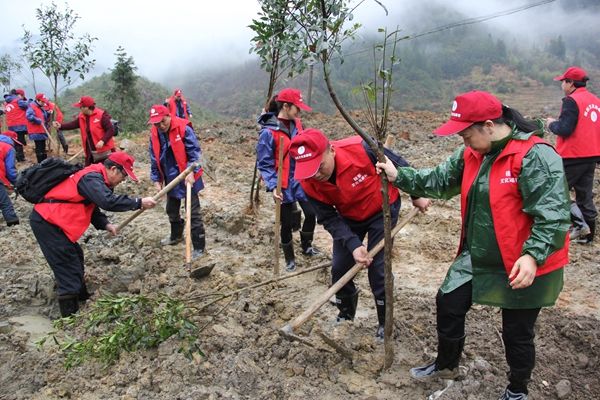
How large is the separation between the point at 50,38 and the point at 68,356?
9517 mm

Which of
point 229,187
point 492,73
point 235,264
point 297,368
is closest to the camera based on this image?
point 297,368

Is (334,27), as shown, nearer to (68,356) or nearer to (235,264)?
(68,356)

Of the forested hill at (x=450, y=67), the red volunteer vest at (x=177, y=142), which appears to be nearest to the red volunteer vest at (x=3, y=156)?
the red volunteer vest at (x=177, y=142)

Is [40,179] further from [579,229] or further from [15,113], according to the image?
[15,113]

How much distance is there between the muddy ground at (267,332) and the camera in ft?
10.1

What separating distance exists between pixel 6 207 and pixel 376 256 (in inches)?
232

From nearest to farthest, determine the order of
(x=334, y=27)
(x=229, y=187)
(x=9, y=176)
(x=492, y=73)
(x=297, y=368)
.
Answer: (x=334, y=27)
(x=297, y=368)
(x=9, y=176)
(x=229, y=187)
(x=492, y=73)

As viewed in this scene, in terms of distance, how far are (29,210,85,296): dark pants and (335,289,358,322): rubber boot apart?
A: 2.38m

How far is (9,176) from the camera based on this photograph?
686 centimetres

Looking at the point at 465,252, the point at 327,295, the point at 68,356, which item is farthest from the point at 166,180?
the point at 465,252

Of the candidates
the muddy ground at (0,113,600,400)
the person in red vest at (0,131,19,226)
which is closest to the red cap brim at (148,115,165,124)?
the muddy ground at (0,113,600,400)

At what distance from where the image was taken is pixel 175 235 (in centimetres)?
591

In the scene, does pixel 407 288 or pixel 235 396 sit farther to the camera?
pixel 407 288

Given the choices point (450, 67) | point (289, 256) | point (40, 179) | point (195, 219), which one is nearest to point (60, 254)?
point (40, 179)
